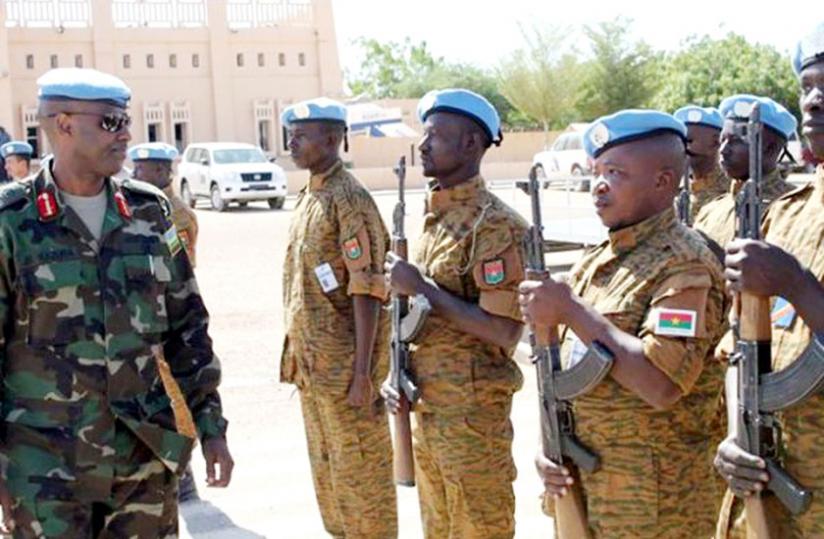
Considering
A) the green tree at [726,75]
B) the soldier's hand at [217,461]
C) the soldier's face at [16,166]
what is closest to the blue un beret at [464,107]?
the soldier's hand at [217,461]

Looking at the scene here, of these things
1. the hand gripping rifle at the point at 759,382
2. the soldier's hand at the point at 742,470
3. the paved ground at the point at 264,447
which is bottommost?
the paved ground at the point at 264,447

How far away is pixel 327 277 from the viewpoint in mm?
5102

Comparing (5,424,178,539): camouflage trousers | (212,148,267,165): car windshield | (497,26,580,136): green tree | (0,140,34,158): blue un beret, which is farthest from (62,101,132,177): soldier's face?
(497,26,580,136): green tree

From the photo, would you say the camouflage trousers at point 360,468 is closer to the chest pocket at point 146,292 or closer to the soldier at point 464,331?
the soldier at point 464,331

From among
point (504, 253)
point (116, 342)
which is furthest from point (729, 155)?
point (116, 342)

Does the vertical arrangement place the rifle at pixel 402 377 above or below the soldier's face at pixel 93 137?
below

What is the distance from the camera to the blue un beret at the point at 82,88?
11.7 ft

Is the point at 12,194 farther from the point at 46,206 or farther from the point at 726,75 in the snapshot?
the point at 726,75

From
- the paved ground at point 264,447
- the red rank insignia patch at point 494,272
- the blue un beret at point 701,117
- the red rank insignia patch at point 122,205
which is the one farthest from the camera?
the paved ground at point 264,447

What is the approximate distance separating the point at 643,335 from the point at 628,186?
0.44 meters

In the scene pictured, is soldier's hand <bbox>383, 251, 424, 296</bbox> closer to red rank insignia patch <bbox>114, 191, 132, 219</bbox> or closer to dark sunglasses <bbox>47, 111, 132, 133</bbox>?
red rank insignia patch <bbox>114, 191, 132, 219</bbox>

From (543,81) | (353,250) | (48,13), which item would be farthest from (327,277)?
(543,81)

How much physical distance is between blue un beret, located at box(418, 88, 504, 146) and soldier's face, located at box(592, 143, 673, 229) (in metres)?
1.07

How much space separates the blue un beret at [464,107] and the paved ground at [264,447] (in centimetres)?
229
